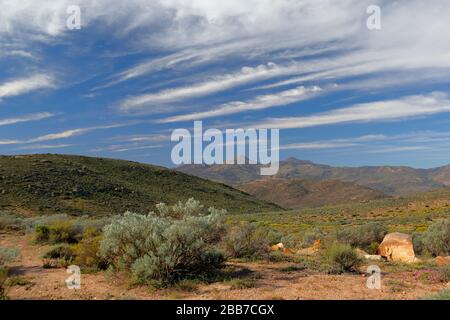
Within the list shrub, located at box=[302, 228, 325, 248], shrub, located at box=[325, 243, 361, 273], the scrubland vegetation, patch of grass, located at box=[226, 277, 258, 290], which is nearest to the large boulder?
the scrubland vegetation

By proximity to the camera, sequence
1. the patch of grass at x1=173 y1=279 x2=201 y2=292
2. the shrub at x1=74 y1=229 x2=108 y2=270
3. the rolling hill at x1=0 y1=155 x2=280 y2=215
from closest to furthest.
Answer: the patch of grass at x1=173 y1=279 x2=201 y2=292 < the shrub at x1=74 y1=229 x2=108 y2=270 < the rolling hill at x1=0 y1=155 x2=280 y2=215

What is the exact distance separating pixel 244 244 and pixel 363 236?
8317 millimetres

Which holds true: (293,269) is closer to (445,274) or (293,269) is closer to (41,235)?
(445,274)

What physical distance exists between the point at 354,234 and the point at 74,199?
38.8m

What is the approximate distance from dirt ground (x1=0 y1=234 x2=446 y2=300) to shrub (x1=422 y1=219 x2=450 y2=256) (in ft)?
20.1

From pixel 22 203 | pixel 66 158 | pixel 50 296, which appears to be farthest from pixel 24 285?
pixel 66 158

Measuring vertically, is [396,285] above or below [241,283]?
below

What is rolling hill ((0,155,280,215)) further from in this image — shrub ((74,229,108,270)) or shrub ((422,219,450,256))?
shrub ((422,219,450,256))

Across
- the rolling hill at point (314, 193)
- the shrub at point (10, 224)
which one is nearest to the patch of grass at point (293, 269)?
the shrub at point (10, 224)

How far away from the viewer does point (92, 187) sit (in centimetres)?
5719

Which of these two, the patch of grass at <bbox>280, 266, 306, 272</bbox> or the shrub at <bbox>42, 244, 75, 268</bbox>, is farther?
the shrub at <bbox>42, 244, 75, 268</bbox>

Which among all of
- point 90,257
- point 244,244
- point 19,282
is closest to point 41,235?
point 90,257

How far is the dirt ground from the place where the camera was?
29.5ft
